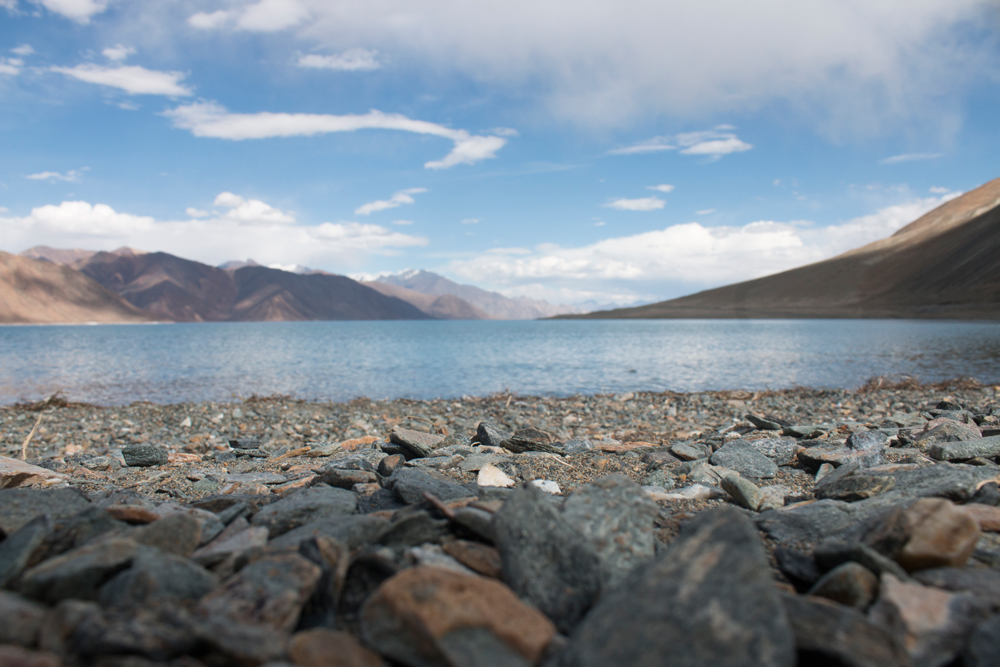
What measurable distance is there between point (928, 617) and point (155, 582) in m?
3.50

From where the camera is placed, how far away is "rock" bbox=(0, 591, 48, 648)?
220 centimetres

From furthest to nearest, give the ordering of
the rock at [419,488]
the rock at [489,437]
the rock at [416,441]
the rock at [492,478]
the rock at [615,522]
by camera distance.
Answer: the rock at [489,437] → the rock at [416,441] → the rock at [492,478] → the rock at [419,488] → the rock at [615,522]

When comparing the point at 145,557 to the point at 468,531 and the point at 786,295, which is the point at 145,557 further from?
the point at 786,295

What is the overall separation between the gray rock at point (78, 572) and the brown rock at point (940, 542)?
13.1 feet

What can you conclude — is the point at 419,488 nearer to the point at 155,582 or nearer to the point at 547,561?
the point at 547,561

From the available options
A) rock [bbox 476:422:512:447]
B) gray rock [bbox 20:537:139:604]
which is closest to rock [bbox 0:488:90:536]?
gray rock [bbox 20:537:139:604]

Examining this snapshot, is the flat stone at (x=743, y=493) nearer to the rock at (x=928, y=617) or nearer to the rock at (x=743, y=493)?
the rock at (x=743, y=493)

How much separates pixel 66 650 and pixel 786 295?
188 m

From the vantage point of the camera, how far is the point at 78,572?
8.54ft

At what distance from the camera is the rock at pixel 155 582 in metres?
2.53

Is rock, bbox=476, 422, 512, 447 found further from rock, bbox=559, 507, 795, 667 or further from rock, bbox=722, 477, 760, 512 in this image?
rock, bbox=559, 507, 795, 667

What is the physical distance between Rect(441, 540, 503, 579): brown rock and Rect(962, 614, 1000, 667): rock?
2.05 meters

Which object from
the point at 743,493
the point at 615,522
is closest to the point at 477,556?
the point at 615,522

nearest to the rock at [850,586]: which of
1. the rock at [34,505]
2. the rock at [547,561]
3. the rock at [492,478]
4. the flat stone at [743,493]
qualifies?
the rock at [547,561]
